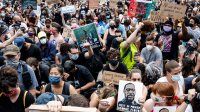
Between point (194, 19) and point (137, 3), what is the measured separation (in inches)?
88.0

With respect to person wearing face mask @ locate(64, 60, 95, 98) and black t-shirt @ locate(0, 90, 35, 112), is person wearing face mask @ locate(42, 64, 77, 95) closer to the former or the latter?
person wearing face mask @ locate(64, 60, 95, 98)

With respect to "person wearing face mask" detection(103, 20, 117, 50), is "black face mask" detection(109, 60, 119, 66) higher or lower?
higher

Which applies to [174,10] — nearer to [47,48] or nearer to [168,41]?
[168,41]

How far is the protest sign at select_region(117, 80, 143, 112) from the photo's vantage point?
5090 mm

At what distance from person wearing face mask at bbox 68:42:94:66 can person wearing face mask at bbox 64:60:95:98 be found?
0.88 meters

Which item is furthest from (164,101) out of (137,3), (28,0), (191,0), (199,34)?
(191,0)

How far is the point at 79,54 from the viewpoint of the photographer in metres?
7.83

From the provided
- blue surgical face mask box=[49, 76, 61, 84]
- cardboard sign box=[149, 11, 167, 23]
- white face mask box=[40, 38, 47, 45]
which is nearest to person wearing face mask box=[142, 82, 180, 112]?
blue surgical face mask box=[49, 76, 61, 84]

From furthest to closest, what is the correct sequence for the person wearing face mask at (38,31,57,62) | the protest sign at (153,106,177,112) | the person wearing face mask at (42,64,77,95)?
the person wearing face mask at (38,31,57,62), the person wearing face mask at (42,64,77,95), the protest sign at (153,106,177,112)

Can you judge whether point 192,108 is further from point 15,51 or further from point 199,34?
point 199,34

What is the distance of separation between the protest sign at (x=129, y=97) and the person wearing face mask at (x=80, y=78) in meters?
1.67

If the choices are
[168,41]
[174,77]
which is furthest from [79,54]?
[174,77]

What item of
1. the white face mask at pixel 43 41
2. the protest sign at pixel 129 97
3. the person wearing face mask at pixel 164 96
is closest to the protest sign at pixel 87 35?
the white face mask at pixel 43 41

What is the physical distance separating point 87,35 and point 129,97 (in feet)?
11.2
